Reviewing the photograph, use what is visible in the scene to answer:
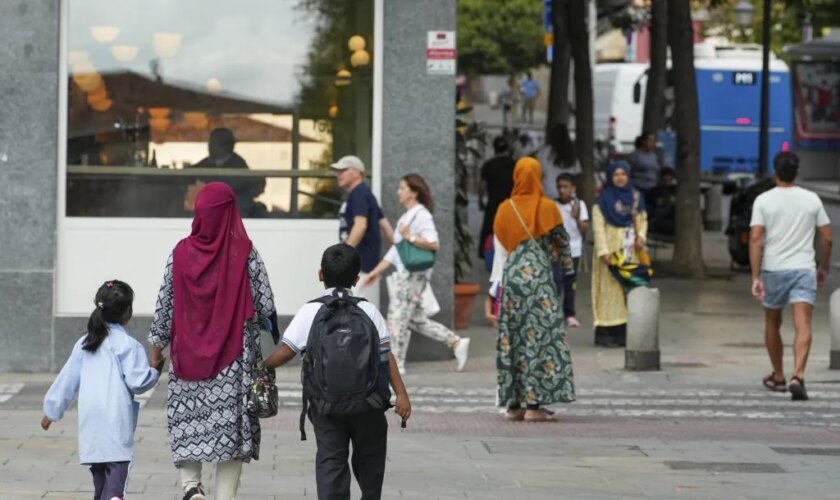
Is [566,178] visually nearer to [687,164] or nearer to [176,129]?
[176,129]

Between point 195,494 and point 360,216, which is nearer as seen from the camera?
point 195,494

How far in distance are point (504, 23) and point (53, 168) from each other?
64370 millimetres

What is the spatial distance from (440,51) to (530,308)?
334 centimetres

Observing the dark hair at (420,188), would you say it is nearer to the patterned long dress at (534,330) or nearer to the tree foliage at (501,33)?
the patterned long dress at (534,330)

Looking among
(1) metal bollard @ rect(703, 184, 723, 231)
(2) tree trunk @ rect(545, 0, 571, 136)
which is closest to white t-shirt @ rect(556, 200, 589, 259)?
(2) tree trunk @ rect(545, 0, 571, 136)

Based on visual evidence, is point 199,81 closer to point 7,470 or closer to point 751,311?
point 7,470

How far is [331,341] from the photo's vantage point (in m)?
7.18

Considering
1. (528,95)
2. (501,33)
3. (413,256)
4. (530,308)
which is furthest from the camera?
(501,33)

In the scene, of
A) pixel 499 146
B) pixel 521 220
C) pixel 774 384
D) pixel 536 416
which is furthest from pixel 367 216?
pixel 499 146

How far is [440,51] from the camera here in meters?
14.4

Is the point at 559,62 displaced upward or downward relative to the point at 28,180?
upward

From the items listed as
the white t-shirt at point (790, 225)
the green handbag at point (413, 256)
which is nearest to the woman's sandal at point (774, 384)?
the white t-shirt at point (790, 225)

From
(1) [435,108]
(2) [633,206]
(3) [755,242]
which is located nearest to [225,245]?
(3) [755,242]

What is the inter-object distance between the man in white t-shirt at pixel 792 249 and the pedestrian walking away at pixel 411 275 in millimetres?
2476
